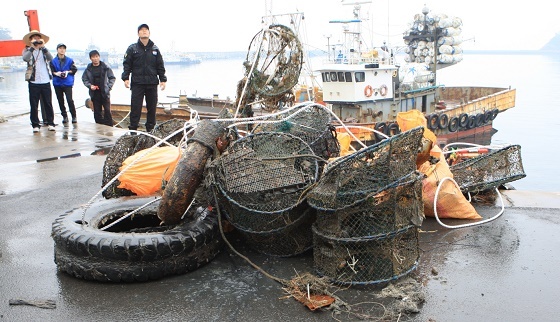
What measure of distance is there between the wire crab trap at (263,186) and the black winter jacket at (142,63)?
528 cm

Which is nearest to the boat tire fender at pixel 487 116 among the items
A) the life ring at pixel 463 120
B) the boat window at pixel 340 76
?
the life ring at pixel 463 120

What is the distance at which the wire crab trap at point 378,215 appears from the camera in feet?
11.1

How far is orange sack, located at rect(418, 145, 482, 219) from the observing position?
15.7 feet

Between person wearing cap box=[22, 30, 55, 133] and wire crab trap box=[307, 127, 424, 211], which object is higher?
person wearing cap box=[22, 30, 55, 133]

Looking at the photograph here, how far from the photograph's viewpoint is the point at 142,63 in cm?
877

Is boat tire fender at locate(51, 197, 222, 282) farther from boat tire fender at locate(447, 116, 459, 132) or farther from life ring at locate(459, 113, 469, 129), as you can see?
life ring at locate(459, 113, 469, 129)

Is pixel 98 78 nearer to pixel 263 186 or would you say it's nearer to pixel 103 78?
pixel 103 78

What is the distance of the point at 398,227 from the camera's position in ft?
11.2

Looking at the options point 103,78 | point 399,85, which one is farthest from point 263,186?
point 399,85

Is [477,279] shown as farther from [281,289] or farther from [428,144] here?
[281,289]

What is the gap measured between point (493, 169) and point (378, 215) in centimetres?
259

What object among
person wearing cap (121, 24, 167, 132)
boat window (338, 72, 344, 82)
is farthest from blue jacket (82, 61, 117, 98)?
boat window (338, 72, 344, 82)

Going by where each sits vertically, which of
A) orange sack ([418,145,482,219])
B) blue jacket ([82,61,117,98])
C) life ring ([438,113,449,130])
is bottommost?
life ring ([438,113,449,130])

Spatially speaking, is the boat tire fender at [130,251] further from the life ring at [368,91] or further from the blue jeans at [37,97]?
the life ring at [368,91]
